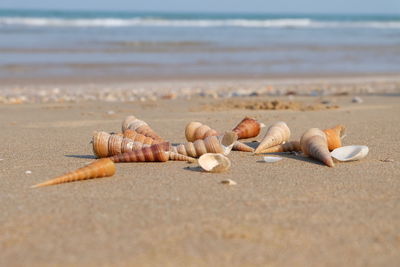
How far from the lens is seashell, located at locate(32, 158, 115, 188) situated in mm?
2996

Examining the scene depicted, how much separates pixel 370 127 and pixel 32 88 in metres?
6.72

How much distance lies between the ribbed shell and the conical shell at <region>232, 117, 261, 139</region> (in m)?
0.66

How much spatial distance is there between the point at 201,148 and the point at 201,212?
1101mm

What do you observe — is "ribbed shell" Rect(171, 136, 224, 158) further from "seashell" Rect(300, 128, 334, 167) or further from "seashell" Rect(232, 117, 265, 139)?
"seashell" Rect(232, 117, 265, 139)

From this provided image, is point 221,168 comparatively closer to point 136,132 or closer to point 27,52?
point 136,132

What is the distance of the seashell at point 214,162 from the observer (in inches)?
129

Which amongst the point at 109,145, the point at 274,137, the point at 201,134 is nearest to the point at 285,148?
the point at 274,137

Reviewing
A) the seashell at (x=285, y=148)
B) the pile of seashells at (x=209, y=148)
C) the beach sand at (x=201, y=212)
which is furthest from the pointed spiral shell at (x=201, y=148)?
the seashell at (x=285, y=148)

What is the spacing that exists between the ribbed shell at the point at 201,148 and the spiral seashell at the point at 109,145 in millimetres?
274

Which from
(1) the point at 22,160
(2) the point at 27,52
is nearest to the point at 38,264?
(1) the point at 22,160

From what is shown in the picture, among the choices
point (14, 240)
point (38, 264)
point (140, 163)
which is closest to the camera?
point (38, 264)

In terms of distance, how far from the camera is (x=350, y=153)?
3.61m

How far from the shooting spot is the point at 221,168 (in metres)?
3.29

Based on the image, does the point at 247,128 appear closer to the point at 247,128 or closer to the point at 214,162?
the point at 247,128
